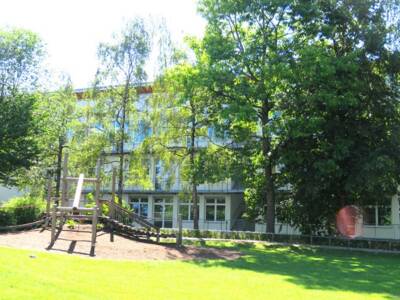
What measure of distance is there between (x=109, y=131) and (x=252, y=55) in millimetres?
11987

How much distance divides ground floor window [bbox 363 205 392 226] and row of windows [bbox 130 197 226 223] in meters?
12.1

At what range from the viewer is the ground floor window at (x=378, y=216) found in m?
35.8

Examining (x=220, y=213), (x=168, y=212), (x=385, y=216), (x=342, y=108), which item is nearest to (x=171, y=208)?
(x=168, y=212)

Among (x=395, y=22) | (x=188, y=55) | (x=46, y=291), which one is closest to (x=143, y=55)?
(x=188, y=55)

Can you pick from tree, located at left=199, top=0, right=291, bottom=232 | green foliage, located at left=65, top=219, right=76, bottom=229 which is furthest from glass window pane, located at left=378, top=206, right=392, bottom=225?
green foliage, located at left=65, top=219, right=76, bottom=229

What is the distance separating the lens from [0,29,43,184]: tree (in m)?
28.8

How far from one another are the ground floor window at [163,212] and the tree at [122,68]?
40.2 feet

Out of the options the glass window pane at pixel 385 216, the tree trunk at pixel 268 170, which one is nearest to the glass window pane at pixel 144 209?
the tree trunk at pixel 268 170

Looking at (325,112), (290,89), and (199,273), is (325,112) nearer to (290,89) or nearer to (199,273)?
(290,89)

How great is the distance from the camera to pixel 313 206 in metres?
28.2

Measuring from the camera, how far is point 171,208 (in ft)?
151

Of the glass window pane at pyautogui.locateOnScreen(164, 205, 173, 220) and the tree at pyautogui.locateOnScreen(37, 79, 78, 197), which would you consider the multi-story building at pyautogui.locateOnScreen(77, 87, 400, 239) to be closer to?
the glass window pane at pyautogui.locateOnScreen(164, 205, 173, 220)

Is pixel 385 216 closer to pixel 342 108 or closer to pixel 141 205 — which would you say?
pixel 342 108

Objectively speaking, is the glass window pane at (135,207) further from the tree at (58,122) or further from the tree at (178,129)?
the tree at (178,129)
